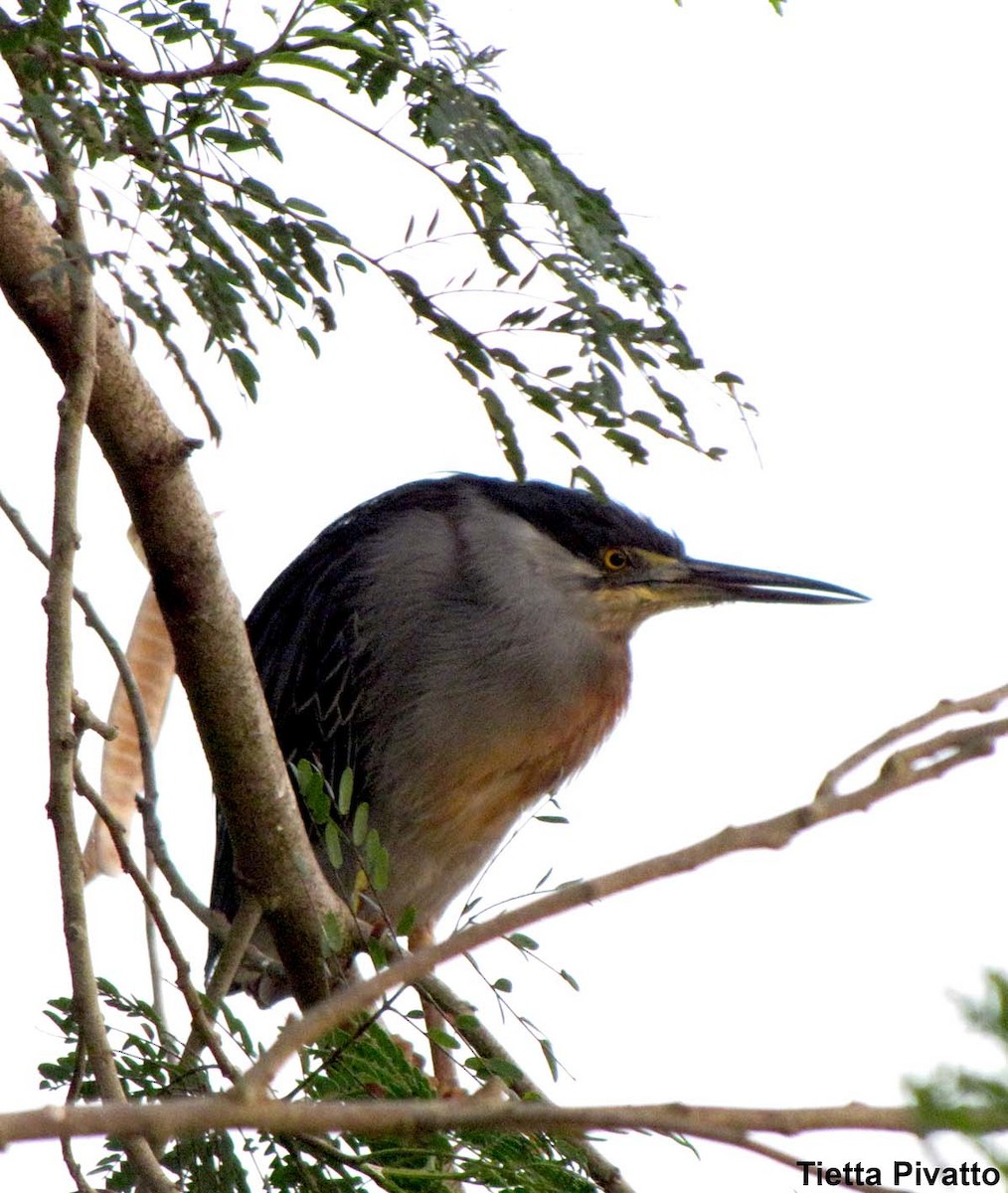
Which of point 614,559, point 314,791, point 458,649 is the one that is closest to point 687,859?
point 314,791

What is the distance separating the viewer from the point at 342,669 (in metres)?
3.92

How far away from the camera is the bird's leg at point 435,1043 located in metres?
2.48

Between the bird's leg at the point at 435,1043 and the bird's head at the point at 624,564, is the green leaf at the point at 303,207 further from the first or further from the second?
the bird's head at the point at 624,564

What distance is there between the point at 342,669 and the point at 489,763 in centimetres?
41

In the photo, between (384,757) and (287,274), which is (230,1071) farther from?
(384,757)

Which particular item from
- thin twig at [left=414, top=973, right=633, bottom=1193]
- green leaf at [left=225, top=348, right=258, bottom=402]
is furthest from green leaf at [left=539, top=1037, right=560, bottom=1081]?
green leaf at [left=225, top=348, right=258, bottom=402]

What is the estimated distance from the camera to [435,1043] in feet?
7.31

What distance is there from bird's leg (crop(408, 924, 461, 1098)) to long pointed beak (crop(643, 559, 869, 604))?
3.35 feet

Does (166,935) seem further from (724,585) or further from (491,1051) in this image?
(724,585)

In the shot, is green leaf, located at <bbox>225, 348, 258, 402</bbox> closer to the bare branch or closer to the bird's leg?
the bird's leg

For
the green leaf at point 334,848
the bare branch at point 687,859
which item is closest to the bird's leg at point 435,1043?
the green leaf at point 334,848

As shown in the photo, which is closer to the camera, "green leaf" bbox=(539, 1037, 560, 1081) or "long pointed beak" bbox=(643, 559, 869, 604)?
"green leaf" bbox=(539, 1037, 560, 1081)

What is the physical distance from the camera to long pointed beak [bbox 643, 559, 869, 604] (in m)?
4.04

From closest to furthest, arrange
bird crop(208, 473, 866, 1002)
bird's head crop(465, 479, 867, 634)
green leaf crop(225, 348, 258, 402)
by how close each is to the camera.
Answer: green leaf crop(225, 348, 258, 402) < bird crop(208, 473, 866, 1002) < bird's head crop(465, 479, 867, 634)
